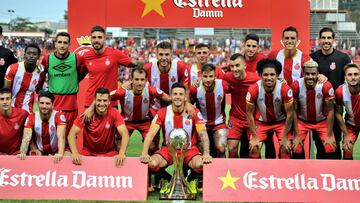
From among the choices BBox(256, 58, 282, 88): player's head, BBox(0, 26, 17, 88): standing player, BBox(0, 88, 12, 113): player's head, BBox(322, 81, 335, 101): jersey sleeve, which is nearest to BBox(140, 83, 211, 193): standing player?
BBox(256, 58, 282, 88): player's head

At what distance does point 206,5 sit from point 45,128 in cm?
397

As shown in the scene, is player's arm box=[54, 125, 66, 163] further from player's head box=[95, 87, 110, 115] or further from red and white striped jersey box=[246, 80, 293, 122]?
red and white striped jersey box=[246, 80, 293, 122]

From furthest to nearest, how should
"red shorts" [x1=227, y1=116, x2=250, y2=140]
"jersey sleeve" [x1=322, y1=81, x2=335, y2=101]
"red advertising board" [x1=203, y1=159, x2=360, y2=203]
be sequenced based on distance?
"red shorts" [x1=227, y1=116, x2=250, y2=140] → "jersey sleeve" [x1=322, y1=81, x2=335, y2=101] → "red advertising board" [x1=203, y1=159, x2=360, y2=203]

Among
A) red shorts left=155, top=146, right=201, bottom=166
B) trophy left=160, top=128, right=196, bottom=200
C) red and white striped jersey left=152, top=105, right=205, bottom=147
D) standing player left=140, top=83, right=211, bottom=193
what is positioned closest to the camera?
trophy left=160, top=128, right=196, bottom=200

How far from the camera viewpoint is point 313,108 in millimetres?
7340

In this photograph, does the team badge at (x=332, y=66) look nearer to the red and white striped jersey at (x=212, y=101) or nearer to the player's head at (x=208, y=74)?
the red and white striped jersey at (x=212, y=101)

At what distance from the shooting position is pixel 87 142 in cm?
722

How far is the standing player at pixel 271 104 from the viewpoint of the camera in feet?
23.0

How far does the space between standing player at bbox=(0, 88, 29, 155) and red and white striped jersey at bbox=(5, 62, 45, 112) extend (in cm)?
97

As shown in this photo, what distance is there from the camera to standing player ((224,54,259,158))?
24.9ft

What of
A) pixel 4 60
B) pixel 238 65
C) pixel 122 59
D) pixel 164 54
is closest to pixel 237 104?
pixel 238 65

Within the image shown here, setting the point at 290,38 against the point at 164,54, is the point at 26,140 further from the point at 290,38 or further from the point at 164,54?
the point at 290,38

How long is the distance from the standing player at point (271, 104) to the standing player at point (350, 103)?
655 mm

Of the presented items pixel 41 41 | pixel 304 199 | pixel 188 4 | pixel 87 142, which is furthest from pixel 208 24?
pixel 41 41
